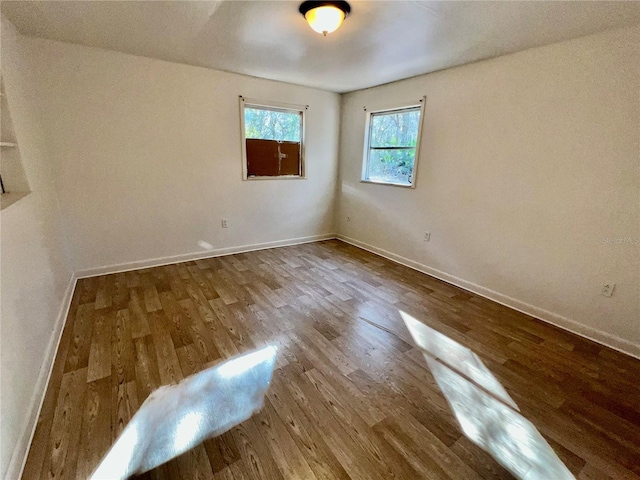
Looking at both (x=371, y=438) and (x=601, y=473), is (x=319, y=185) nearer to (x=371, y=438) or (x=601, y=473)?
(x=371, y=438)

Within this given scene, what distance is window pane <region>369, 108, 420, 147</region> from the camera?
3.61 m

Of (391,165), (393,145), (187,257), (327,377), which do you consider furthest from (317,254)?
(327,377)

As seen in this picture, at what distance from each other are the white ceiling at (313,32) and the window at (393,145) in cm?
66

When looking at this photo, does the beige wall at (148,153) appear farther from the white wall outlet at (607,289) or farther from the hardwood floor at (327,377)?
the white wall outlet at (607,289)

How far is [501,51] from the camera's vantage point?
2510mm

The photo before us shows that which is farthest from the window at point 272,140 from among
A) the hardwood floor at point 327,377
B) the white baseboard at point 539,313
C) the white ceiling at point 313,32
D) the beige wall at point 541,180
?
the white baseboard at point 539,313

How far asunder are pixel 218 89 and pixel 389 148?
2.36m

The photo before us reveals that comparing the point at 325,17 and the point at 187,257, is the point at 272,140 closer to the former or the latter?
the point at 187,257

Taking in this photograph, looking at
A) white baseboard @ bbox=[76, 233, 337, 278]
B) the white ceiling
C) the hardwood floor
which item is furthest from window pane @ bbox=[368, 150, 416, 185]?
the hardwood floor

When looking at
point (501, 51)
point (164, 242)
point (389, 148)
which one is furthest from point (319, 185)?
point (501, 51)

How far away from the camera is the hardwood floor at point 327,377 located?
1.31m

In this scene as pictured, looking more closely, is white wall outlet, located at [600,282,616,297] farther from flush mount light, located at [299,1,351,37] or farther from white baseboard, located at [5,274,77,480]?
white baseboard, located at [5,274,77,480]


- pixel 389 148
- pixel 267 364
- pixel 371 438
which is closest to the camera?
pixel 371 438

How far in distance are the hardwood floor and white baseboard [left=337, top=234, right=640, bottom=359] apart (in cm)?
10
